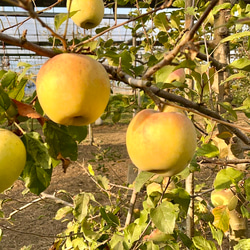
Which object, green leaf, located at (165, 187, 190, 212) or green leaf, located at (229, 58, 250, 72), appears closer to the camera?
green leaf, located at (229, 58, 250, 72)

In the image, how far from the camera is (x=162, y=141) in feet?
2.05

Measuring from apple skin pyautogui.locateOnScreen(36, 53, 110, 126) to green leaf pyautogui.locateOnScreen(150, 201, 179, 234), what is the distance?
0.53m

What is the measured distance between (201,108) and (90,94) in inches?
11.7

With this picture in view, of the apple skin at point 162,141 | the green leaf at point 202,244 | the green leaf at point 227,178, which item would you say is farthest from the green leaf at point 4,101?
the green leaf at point 202,244

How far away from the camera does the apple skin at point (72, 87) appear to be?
556mm

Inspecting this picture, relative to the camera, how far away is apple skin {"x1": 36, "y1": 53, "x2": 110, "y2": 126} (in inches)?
21.9

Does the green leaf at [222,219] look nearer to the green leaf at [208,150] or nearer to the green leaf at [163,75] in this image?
the green leaf at [208,150]

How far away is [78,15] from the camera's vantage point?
1.31 metres

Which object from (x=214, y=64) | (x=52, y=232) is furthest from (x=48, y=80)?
(x=52, y=232)

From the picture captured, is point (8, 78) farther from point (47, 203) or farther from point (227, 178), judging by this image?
point (47, 203)

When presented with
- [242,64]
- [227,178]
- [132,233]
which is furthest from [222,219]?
[242,64]

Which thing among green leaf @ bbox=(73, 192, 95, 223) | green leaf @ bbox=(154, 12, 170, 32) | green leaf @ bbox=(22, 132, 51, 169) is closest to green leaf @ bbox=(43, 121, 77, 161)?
green leaf @ bbox=(22, 132, 51, 169)

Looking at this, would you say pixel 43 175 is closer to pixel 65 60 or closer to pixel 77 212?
pixel 65 60

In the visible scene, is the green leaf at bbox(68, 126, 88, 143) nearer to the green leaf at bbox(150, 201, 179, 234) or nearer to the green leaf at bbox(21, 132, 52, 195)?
the green leaf at bbox(21, 132, 52, 195)
